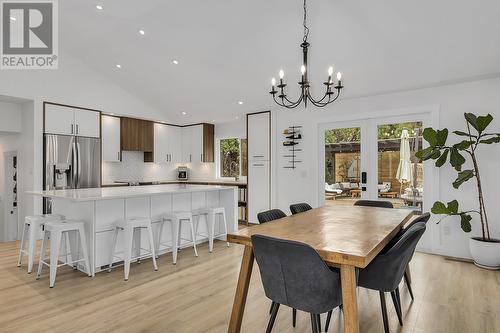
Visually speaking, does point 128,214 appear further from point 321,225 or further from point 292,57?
point 292,57

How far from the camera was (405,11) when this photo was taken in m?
3.16

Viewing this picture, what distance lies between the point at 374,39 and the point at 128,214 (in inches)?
147

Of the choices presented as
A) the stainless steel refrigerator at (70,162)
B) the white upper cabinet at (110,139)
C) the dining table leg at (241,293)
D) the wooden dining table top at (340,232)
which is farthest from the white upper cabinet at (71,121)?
the dining table leg at (241,293)

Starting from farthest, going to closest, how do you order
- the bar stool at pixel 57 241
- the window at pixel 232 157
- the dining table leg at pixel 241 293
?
the window at pixel 232 157 → the bar stool at pixel 57 241 → the dining table leg at pixel 241 293

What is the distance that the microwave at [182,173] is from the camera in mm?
8016

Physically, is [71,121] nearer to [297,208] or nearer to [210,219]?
[210,219]

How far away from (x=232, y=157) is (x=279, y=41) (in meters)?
3.92

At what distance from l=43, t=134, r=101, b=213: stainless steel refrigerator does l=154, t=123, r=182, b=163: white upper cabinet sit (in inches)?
61.5

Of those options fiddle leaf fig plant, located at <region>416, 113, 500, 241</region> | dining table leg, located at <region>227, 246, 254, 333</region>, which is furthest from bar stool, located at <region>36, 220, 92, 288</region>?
fiddle leaf fig plant, located at <region>416, 113, 500, 241</region>

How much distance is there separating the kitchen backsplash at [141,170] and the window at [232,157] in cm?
30

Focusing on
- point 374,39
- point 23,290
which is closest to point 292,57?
point 374,39

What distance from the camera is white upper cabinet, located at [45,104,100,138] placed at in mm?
5251

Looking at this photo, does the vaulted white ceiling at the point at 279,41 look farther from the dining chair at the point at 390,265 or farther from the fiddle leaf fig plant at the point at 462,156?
the dining chair at the point at 390,265

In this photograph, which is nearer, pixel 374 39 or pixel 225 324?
pixel 225 324
